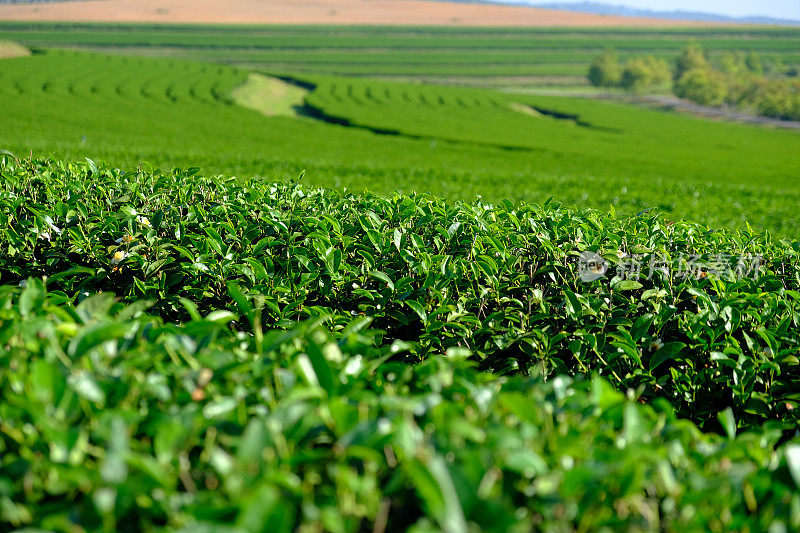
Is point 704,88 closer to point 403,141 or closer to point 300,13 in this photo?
point 403,141

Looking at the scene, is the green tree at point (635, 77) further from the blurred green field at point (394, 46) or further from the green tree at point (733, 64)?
the green tree at point (733, 64)

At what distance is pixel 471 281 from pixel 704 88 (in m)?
100.0

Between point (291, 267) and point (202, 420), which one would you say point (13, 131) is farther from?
point (202, 420)

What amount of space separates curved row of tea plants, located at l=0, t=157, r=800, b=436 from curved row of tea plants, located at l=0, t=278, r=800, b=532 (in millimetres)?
951

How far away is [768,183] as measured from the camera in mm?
20438

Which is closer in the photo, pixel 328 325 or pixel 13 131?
pixel 328 325

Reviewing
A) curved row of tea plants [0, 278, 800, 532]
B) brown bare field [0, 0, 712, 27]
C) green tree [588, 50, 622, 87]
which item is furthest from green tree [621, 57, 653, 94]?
curved row of tea plants [0, 278, 800, 532]

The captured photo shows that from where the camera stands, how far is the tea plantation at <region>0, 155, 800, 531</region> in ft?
3.41

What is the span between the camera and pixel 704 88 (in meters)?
87.9

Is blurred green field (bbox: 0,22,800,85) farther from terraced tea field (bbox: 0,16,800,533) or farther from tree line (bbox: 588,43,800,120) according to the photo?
terraced tea field (bbox: 0,16,800,533)

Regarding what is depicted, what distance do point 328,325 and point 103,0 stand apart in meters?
143

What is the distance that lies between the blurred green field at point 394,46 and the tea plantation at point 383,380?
7326 cm

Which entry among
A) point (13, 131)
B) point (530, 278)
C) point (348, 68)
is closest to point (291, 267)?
point (530, 278)

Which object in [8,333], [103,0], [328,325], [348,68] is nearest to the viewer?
[8,333]
